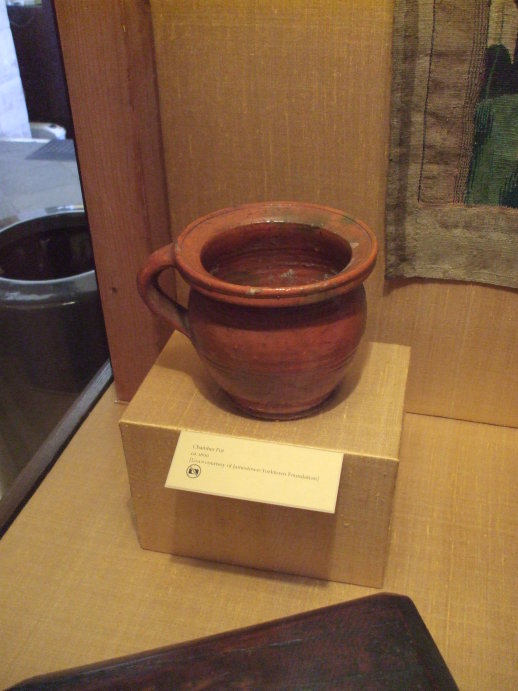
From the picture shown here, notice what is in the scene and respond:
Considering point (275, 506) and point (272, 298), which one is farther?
point (275, 506)

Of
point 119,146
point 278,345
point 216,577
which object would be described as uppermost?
point 119,146

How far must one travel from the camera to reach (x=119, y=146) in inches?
33.9

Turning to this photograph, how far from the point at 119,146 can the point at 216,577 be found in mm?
569

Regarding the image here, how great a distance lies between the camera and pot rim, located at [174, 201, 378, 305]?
2.11 ft

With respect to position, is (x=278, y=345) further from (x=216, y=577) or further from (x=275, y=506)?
(x=216, y=577)

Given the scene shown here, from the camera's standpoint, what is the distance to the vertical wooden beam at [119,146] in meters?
0.80

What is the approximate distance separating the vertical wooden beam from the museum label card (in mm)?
316

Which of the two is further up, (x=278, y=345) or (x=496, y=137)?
(x=496, y=137)

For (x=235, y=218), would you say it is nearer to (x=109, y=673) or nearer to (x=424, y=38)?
(x=424, y=38)

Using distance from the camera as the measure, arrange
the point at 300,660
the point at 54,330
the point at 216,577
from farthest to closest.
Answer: the point at 54,330
the point at 216,577
the point at 300,660

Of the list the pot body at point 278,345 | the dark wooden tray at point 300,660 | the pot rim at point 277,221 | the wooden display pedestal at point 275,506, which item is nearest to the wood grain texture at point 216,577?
the wooden display pedestal at point 275,506

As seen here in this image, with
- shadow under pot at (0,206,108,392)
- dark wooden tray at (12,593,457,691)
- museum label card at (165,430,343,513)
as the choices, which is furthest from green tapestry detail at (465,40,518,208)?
shadow under pot at (0,206,108,392)

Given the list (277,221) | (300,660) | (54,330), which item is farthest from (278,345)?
(54,330)

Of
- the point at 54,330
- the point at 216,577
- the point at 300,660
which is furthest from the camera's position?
the point at 54,330
